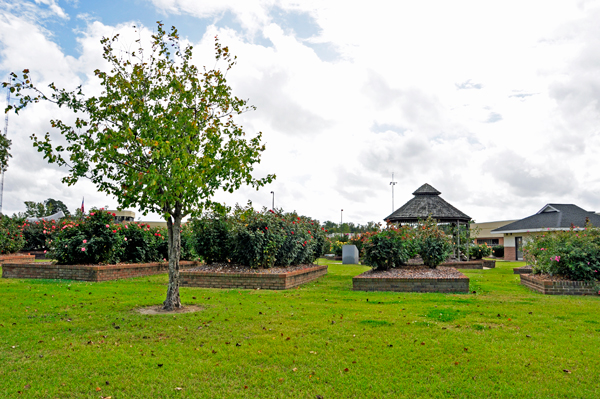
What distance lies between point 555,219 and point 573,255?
26.2 metres

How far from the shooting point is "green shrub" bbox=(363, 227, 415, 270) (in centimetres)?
1240

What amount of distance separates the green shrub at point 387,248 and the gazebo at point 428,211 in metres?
10.3

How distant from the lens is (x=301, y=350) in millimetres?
5145

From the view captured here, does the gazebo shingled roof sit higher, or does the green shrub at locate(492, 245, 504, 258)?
the gazebo shingled roof

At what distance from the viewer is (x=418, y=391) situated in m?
3.93

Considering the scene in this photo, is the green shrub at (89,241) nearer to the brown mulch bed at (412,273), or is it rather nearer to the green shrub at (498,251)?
the brown mulch bed at (412,273)

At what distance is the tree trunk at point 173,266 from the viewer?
26.3 feet

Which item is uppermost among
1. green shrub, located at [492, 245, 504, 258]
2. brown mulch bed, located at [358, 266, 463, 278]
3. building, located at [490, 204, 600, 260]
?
building, located at [490, 204, 600, 260]

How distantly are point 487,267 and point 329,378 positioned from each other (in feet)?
70.5

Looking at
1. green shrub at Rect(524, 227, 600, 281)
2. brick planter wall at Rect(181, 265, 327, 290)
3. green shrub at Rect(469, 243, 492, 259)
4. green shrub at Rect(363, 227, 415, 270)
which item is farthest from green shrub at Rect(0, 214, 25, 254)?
green shrub at Rect(469, 243, 492, 259)

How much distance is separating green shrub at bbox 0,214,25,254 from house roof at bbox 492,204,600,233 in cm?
3375

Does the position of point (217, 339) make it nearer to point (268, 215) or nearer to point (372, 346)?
point (372, 346)

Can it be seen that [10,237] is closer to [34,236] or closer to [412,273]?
[34,236]

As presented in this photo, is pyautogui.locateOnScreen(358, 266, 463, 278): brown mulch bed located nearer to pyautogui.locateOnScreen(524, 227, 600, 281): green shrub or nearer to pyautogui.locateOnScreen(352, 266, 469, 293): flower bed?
pyautogui.locateOnScreen(352, 266, 469, 293): flower bed
